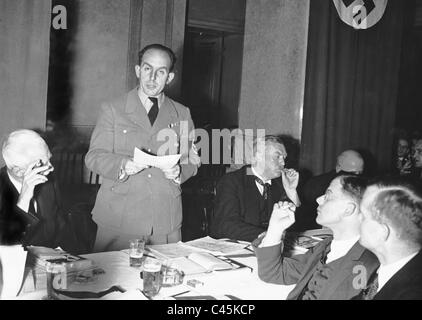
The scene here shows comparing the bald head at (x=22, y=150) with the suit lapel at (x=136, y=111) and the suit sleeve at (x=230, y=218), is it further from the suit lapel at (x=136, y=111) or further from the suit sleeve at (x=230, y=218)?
the suit sleeve at (x=230, y=218)

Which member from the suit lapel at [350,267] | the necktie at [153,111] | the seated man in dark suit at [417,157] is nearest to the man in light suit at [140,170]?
the necktie at [153,111]

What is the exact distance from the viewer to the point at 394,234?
1602mm

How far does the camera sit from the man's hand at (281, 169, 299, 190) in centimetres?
317

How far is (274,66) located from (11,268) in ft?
11.3

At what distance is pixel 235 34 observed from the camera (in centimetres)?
879

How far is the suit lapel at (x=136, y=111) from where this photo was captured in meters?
2.76

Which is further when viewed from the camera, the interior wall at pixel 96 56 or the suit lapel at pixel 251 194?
the interior wall at pixel 96 56

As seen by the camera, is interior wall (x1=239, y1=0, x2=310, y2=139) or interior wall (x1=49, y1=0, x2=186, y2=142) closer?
interior wall (x1=239, y1=0, x2=310, y2=139)

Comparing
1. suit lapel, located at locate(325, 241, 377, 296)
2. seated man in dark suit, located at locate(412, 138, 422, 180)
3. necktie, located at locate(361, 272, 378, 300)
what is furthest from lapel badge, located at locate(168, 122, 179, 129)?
seated man in dark suit, located at locate(412, 138, 422, 180)

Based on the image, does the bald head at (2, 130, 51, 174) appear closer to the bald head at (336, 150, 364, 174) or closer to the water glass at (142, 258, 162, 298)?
the water glass at (142, 258, 162, 298)

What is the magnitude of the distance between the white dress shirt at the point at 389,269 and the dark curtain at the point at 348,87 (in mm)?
2906

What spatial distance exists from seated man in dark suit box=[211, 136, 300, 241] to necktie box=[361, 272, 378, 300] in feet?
4.33

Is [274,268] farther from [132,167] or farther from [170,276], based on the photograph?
[132,167]
